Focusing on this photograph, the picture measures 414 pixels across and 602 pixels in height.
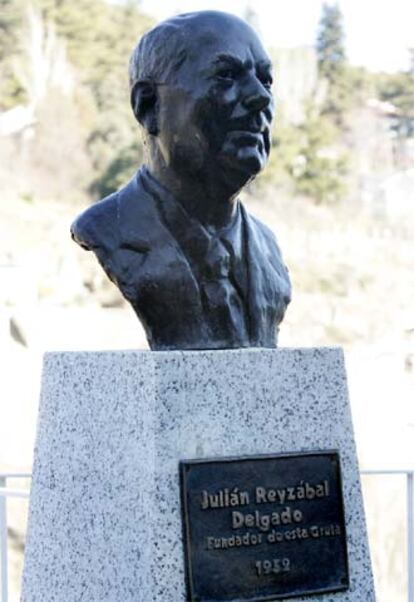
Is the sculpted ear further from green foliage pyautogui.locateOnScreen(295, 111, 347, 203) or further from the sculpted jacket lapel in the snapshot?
green foliage pyautogui.locateOnScreen(295, 111, 347, 203)

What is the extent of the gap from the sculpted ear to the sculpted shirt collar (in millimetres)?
146

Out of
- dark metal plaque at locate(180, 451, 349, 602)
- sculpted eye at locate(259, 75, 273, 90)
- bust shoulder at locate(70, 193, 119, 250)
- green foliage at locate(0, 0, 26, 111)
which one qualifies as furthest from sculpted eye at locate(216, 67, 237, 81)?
green foliage at locate(0, 0, 26, 111)

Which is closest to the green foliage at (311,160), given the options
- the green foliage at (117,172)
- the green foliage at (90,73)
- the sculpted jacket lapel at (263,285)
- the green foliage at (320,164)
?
the green foliage at (320,164)

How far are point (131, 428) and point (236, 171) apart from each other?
2.36 feet

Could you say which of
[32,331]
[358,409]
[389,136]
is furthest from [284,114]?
[358,409]

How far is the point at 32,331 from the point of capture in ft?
56.4

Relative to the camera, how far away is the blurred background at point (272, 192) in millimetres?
17000

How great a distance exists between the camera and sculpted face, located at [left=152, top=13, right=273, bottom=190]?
306cm

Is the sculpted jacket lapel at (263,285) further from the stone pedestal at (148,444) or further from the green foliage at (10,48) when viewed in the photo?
the green foliage at (10,48)

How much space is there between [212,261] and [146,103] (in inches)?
18.0

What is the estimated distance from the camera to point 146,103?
322 centimetres

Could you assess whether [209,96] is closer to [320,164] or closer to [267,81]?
[267,81]

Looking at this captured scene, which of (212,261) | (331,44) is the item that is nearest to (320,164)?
(331,44)

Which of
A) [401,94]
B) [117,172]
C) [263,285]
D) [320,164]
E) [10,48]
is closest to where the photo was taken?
[263,285]
